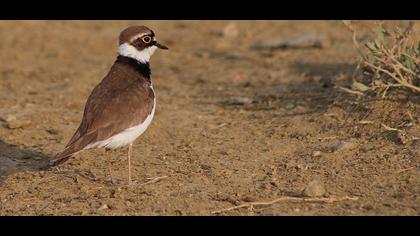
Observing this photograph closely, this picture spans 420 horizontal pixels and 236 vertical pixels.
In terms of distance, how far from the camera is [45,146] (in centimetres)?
778

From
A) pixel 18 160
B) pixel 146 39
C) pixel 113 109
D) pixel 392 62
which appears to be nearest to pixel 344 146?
pixel 392 62

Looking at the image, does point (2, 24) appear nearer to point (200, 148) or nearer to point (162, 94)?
point (162, 94)

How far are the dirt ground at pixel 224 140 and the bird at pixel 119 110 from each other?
434mm

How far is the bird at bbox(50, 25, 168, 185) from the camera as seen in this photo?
6.53 meters

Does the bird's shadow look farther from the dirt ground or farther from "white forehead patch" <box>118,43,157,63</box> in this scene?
"white forehead patch" <box>118,43,157,63</box>

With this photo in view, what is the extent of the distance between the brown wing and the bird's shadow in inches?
32.9

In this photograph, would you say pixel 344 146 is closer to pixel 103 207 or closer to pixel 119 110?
pixel 119 110

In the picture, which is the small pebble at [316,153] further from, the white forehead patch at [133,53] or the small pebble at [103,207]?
the small pebble at [103,207]

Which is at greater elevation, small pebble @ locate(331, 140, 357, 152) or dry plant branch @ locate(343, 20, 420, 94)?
dry plant branch @ locate(343, 20, 420, 94)

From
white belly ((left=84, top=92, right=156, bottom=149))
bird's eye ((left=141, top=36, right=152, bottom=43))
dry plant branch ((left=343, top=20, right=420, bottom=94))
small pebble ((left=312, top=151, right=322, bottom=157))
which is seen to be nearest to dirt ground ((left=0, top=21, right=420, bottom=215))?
small pebble ((left=312, top=151, right=322, bottom=157))

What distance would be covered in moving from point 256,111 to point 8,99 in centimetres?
349

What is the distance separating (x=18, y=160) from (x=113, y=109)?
1438 mm

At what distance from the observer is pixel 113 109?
6723mm

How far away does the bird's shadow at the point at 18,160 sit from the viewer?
23.4 feet
